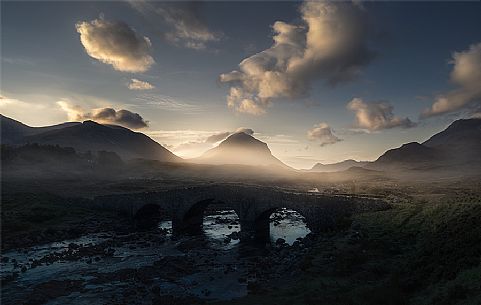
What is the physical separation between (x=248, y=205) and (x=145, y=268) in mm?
15553

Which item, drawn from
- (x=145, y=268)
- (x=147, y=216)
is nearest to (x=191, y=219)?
(x=147, y=216)

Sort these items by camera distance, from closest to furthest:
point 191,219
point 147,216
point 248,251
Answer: point 248,251 < point 191,219 < point 147,216

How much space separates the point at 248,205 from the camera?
42438 mm

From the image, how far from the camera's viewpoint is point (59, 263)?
3309 cm

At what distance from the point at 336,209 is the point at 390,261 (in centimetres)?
1245

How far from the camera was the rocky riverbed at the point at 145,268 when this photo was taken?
24.5 metres

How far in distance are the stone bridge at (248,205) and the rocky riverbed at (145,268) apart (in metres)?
2.59

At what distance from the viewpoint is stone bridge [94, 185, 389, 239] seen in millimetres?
34062

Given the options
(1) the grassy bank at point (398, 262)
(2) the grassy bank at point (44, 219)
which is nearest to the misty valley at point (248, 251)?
(1) the grassy bank at point (398, 262)

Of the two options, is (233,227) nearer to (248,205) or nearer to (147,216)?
(248,205)

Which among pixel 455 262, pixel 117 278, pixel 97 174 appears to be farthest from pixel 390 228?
pixel 97 174

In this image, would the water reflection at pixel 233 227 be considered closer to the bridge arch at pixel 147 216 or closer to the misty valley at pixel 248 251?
the misty valley at pixel 248 251

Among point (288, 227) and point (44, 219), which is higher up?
point (44, 219)

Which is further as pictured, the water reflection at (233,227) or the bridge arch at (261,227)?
the water reflection at (233,227)
